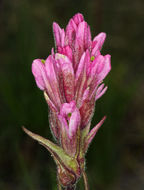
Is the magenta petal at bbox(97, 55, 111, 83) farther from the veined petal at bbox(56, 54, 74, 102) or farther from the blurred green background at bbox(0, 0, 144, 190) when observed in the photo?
the blurred green background at bbox(0, 0, 144, 190)

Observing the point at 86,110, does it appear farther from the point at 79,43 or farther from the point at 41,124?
the point at 41,124

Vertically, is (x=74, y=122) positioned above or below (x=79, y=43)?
below

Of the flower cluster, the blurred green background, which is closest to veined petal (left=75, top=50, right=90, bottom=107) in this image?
the flower cluster

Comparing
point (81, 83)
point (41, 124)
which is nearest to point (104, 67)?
point (81, 83)

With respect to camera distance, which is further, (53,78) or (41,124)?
(41,124)

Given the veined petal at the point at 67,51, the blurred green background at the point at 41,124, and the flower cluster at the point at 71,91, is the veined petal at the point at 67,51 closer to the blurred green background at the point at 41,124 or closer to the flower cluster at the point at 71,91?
the flower cluster at the point at 71,91

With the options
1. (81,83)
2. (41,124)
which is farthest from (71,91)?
(41,124)
